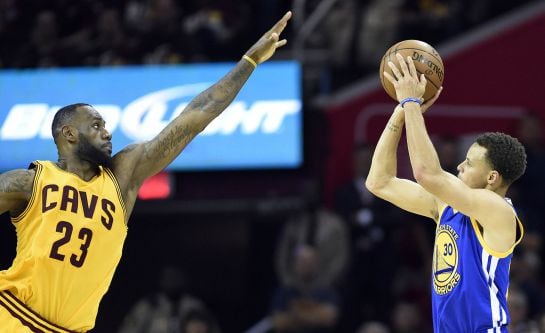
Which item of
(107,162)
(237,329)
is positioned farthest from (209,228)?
(107,162)

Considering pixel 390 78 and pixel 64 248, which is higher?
pixel 390 78

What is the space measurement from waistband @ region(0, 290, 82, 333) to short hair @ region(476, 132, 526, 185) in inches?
96.0

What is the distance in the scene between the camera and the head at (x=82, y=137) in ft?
20.3

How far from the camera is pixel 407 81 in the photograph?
20.0ft

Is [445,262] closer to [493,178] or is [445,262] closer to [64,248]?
[493,178]

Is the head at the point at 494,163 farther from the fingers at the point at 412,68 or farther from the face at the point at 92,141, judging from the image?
the face at the point at 92,141

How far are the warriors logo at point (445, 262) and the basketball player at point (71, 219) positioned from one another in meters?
1.56

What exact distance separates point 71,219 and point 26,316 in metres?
0.55

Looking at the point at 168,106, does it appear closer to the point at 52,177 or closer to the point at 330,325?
the point at 330,325

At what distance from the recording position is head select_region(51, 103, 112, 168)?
6180mm

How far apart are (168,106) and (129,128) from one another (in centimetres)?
50

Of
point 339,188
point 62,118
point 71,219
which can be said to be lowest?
point 71,219

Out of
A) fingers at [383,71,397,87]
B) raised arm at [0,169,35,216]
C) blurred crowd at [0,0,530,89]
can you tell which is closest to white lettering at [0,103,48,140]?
blurred crowd at [0,0,530,89]

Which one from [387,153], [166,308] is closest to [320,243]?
[166,308]
